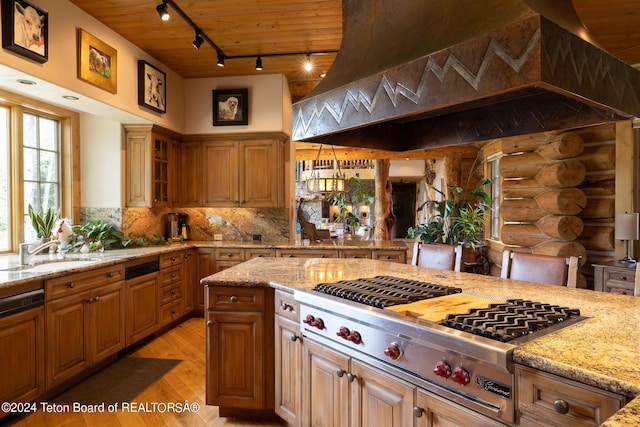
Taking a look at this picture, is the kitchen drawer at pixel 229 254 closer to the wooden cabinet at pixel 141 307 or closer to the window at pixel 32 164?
the wooden cabinet at pixel 141 307

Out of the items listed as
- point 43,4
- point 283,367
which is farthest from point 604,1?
point 43,4

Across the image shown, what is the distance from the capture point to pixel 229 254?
4.75m

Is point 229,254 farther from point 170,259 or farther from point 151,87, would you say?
point 151,87

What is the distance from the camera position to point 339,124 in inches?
69.0

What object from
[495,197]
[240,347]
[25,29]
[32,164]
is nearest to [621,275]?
[495,197]

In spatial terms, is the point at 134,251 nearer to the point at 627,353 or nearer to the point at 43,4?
the point at 43,4

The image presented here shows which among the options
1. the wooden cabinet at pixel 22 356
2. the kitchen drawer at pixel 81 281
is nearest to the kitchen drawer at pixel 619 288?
the kitchen drawer at pixel 81 281

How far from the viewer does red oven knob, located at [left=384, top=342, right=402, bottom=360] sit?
158 cm

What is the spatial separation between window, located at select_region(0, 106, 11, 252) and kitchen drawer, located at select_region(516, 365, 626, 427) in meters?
4.23

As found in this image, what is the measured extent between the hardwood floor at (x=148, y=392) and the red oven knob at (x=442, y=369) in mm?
1507

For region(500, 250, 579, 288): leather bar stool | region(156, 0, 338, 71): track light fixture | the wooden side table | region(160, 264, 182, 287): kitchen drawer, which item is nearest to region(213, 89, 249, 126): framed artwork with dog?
region(156, 0, 338, 71): track light fixture

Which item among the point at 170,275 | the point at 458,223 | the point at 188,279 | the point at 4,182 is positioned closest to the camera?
the point at 4,182

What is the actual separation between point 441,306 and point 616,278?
105 inches

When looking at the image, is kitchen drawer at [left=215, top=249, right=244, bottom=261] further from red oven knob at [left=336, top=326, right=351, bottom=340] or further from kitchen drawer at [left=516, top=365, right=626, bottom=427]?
kitchen drawer at [left=516, top=365, right=626, bottom=427]
